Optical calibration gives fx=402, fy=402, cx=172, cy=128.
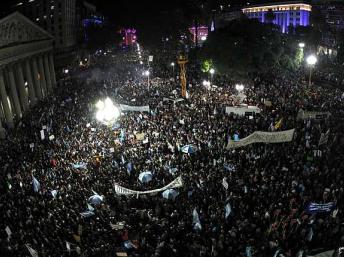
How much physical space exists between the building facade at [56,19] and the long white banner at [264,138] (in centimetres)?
6044

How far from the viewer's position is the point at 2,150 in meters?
28.1

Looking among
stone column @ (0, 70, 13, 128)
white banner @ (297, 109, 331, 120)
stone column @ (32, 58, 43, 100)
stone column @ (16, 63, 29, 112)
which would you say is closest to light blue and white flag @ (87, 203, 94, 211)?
white banner @ (297, 109, 331, 120)

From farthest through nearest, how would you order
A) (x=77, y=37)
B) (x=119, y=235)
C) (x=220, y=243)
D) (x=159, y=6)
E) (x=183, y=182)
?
(x=77, y=37)
(x=159, y=6)
(x=183, y=182)
(x=119, y=235)
(x=220, y=243)

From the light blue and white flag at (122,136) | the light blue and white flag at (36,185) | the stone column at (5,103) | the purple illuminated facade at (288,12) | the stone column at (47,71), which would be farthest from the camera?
the purple illuminated facade at (288,12)


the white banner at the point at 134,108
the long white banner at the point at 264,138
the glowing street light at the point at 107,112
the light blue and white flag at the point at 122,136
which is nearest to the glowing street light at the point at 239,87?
the white banner at the point at 134,108

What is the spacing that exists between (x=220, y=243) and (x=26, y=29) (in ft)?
125

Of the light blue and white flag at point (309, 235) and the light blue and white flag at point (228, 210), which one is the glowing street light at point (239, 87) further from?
the light blue and white flag at point (309, 235)

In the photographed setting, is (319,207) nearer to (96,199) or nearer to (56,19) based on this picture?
(96,199)

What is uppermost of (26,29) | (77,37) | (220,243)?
(26,29)

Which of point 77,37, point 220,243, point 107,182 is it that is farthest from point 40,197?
point 77,37

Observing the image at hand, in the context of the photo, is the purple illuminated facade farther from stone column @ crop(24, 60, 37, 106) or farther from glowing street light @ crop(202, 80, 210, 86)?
stone column @ crop(24, 60, 37, 106)

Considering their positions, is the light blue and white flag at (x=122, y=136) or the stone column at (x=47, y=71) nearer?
the light blue and white flag at (x=122, y=136)

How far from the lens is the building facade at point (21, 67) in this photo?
37469 millimetres

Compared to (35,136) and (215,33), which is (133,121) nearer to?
(35,136)
